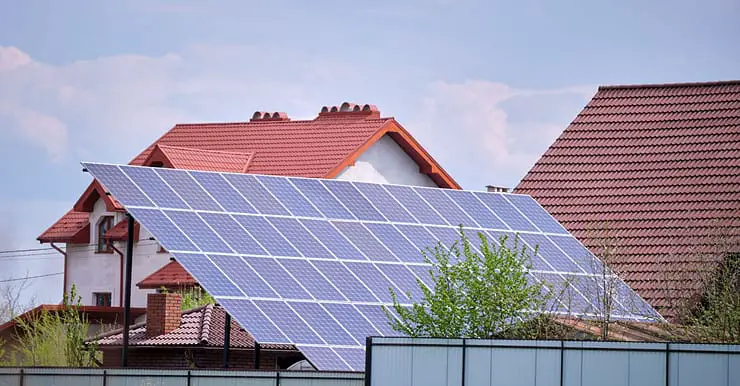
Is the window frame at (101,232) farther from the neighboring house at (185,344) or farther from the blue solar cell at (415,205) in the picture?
the blue solar cell at (415,205)

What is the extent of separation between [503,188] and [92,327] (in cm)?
1690

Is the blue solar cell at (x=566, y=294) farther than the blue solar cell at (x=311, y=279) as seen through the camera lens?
Yes

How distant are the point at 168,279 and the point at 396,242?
25824 mm

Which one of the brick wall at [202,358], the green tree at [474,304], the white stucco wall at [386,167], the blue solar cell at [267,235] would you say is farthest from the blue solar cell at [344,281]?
the white stucco wall at [386,167]

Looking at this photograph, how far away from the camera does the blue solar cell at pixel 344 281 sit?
1204 inches

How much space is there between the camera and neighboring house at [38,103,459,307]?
59.9m

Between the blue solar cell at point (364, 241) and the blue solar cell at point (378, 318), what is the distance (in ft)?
7.27

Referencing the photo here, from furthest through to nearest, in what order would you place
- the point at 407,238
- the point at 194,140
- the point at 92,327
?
the point at 194,140 < the point at 92,327 < the point at 407,238

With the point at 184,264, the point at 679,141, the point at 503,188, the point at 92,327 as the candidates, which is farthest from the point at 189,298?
the point at 184,264

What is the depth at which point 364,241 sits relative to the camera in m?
33.2

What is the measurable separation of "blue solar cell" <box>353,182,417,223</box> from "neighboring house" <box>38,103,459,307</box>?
21891mm

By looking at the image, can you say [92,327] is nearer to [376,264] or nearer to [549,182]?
→ [549,182]

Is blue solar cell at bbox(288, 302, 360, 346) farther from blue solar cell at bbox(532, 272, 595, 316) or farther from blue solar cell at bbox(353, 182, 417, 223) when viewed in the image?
blue solar cell at bbox(353, 182, 417, 223)

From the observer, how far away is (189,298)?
166 ft
